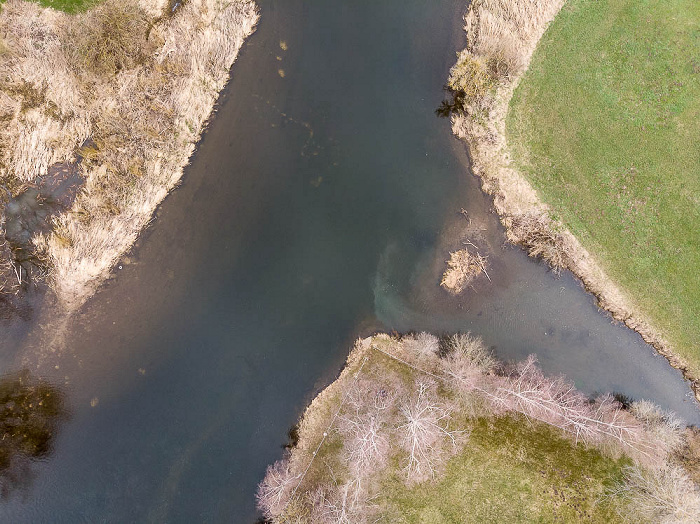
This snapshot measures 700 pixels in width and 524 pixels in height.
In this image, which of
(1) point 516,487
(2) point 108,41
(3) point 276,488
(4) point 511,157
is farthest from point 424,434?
(2) point 108,41

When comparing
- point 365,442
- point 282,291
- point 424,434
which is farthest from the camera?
point 282,291

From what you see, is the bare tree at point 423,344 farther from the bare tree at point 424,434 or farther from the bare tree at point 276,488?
the bare tree at point 276,488

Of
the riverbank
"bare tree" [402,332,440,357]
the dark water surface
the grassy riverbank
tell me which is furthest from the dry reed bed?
"bare tree" [402,332,440,357]

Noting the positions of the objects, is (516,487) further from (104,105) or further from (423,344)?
(104,105)

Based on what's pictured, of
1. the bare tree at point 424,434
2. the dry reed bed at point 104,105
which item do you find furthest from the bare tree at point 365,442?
the dry reed bed at point 104,105

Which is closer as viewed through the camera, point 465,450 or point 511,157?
point 465,450

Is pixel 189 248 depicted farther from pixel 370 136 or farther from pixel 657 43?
pixel 657 43
